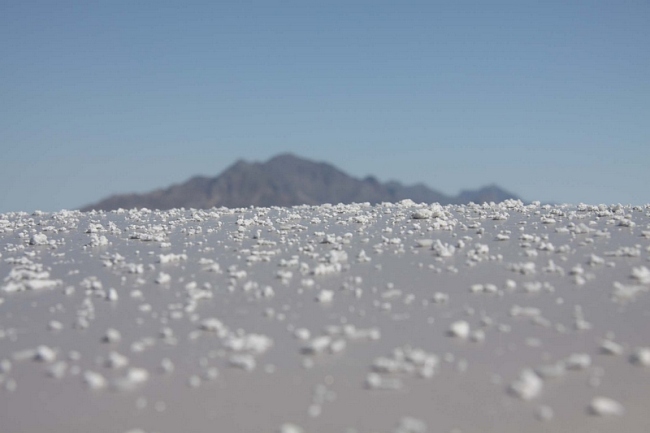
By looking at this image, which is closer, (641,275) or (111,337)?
(111,337)

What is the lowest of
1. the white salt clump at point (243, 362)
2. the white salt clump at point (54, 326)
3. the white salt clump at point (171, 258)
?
the white salt clump at point (171, 258)

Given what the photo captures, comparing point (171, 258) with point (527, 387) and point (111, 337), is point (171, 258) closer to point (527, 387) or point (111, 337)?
point (111, 337)

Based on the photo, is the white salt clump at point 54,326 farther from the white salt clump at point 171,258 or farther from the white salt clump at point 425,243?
the white salt clump at point 425,243

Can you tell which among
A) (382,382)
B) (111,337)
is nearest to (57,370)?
(111,337)

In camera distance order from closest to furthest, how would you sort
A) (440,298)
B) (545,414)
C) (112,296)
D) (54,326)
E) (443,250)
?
(545,414) → (54,326) → (440,298) → (112,296) → (443,250)

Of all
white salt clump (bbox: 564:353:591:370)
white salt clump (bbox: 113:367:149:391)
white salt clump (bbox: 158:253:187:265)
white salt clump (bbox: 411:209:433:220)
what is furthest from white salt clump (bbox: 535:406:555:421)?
white salt clump (bbox: 411:209:433:220)

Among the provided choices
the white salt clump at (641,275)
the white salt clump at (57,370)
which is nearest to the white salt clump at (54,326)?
the white salt clump at (57,370)

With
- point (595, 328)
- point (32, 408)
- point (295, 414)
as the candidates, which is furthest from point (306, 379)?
point (595, 328)

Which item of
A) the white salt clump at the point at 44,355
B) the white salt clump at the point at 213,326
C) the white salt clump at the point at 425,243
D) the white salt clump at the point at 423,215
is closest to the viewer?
the white salt clump at the point at 44,355
